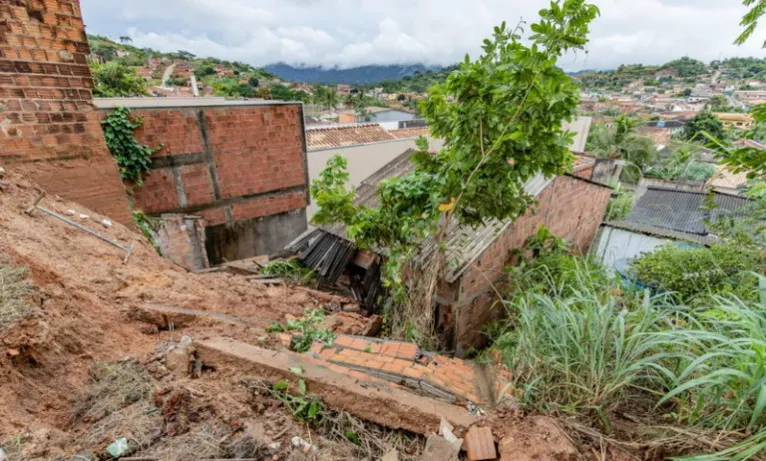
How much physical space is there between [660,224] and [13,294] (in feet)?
62.2

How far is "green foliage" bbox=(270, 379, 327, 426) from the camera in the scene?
1.96 metres

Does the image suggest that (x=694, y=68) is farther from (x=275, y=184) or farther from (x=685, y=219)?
(x=275, y=184)

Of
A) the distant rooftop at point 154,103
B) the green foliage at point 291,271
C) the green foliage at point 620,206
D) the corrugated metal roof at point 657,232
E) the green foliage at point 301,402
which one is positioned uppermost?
the distant rooftop at point 154,103

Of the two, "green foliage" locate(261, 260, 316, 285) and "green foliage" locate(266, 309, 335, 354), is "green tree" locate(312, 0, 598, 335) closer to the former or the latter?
"green foliage" locate(266, 309, 335, 354)

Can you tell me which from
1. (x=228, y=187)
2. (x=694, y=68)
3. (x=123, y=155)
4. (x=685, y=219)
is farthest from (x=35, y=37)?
(x=694, y=68)

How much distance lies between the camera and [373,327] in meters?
4.25

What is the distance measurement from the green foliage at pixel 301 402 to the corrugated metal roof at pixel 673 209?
15.8m

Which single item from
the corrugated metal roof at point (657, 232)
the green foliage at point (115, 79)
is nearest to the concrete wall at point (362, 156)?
the corrugated metal roof at point (657, 232)

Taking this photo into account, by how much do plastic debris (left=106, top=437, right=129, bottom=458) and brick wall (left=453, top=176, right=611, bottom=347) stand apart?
3.18 metres

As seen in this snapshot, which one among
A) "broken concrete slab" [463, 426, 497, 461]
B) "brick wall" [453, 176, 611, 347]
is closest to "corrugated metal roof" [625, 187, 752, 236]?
"brick wall" [453, 176, 611, 347]

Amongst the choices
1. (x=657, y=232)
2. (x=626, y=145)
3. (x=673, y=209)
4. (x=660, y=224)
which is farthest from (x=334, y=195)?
(x=626, y=145)

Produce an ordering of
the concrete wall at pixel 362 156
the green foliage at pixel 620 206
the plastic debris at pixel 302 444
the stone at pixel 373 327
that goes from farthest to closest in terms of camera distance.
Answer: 1. the green foliage at pixel 620 206
2. the concrete wall at pixel 362 156
3. the stone at pixel 373 327
4. the plastic debris at pixel 302 444

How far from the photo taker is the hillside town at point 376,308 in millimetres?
1658

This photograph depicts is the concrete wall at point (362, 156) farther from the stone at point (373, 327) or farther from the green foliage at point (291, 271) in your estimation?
the stone at point (373, 327)
